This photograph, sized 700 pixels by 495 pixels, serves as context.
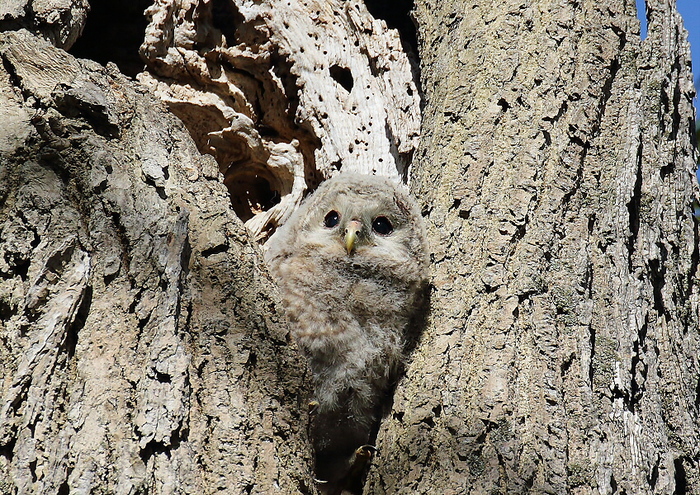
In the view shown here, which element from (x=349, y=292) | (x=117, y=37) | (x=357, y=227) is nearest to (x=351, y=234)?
(x=357, y=227)

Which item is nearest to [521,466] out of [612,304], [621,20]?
[612,304]

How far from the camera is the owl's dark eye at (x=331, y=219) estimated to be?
3.46 meters

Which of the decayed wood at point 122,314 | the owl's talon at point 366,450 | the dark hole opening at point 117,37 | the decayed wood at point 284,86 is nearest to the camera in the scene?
the decayed wood at point 122,314

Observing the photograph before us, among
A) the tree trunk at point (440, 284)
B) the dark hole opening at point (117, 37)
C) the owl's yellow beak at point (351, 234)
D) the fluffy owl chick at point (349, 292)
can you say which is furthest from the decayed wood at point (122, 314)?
the dark hole opening at point (117, 37)

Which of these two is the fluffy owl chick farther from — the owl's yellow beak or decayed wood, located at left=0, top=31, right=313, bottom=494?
decayed wood, located at left=0, top=31, right=313, bottom=494

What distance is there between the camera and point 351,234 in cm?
324

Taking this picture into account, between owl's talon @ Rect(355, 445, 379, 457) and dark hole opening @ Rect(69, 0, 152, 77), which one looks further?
dark hole opening @ Rect(69, 0, 152, 77)

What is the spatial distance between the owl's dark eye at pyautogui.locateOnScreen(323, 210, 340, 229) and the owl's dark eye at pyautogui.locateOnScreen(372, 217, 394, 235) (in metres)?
0.18

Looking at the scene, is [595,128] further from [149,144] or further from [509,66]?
[149,144]

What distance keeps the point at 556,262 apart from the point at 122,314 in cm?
142

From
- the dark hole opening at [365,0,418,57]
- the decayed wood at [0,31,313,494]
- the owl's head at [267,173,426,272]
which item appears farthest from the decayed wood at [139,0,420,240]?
the decayed wood at [0,31,313,494]

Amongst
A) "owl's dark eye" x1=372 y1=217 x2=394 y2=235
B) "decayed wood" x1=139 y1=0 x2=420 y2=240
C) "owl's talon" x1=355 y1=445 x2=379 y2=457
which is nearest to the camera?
"owl's talon" x1=355 y1=445 x2=379 y2=457

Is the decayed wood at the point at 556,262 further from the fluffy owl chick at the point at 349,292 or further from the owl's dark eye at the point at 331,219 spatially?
the owl's dark eye at the point at 331,219

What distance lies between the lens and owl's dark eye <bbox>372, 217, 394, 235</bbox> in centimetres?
346
